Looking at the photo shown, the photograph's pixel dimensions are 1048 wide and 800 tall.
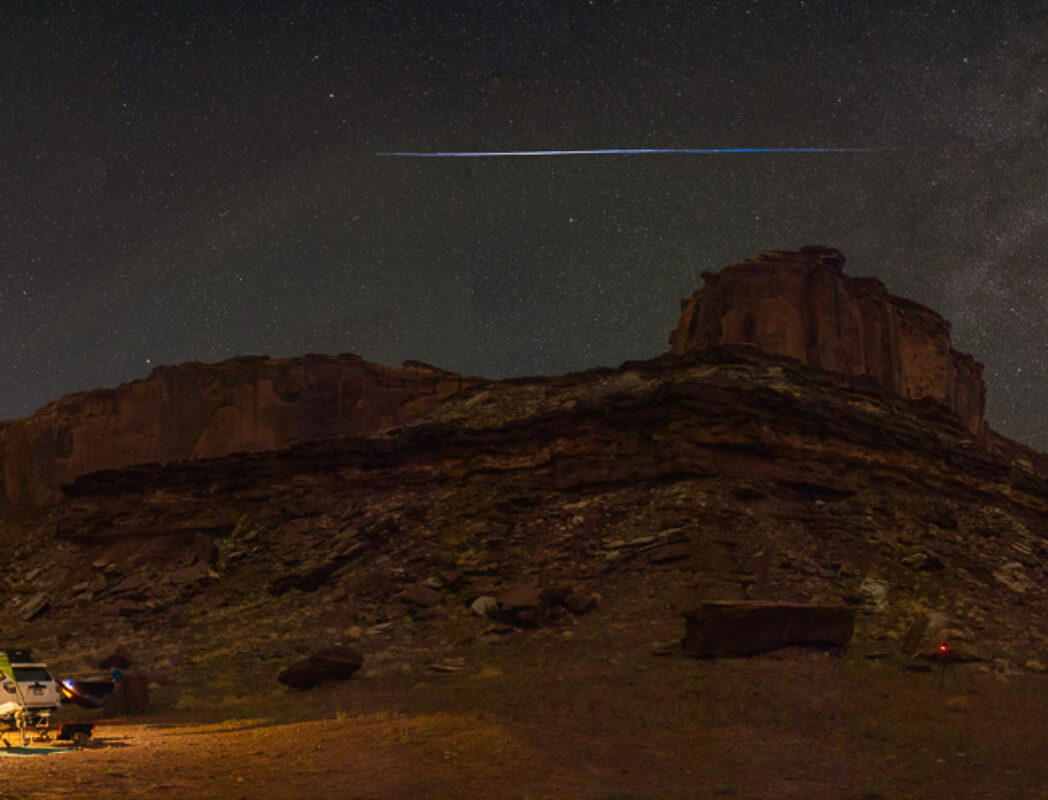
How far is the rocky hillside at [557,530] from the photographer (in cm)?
2227

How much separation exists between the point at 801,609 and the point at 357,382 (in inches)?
1719

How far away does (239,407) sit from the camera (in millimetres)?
58594

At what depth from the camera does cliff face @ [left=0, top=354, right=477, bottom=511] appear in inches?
2276

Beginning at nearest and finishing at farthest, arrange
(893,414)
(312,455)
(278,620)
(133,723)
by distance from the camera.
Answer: (133,723)
(278,620)
(893,414)
(312,455)

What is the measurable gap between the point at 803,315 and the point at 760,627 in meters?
29.3

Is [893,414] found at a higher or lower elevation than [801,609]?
higher

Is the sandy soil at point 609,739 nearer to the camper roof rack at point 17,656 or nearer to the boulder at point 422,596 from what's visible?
the camper roof rack at point 17,656

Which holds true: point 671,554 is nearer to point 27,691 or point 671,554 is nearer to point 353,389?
point 27,691

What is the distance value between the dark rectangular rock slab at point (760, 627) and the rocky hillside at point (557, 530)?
4.23 feet

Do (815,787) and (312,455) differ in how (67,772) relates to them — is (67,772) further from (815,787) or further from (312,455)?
(312,455)

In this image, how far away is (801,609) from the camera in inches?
713

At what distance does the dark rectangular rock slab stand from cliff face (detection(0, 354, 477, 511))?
39.9m

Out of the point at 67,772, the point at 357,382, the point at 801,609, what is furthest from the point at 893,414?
the point at 357,382

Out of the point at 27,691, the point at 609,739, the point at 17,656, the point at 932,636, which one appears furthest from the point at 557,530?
the point at 27,691
